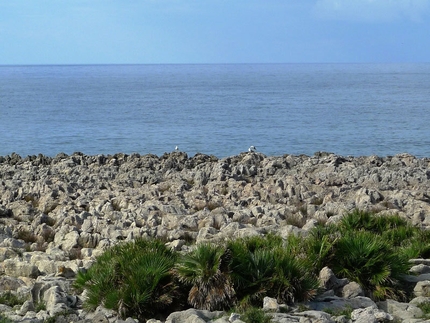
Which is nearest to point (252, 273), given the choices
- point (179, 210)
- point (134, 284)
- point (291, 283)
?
point (291, 283)

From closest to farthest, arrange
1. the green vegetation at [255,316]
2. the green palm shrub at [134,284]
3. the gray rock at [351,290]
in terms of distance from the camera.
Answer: the green vegetation at [255,316], the green palm shrub at [134,284], the gray rock at [351,290]

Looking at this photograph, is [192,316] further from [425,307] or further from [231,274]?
[425,307]

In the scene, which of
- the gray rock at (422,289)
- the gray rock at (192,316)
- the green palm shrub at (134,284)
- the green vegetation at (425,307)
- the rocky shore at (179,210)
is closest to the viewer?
the gray rock at (192,316)

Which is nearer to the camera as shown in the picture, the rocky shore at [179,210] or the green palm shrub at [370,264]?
the rocky shore at [179,210]

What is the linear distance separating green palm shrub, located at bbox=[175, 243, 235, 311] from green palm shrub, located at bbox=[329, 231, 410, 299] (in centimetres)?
189

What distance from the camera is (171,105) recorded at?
74.0 meters

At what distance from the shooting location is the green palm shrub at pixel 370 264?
33.2ft

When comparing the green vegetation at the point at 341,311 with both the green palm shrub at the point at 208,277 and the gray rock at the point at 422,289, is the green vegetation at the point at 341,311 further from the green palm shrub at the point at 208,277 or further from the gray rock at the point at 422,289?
the gray rock at the point at 422,289

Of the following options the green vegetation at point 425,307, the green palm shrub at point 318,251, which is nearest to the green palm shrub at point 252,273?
the green palm shrub at point 318,251

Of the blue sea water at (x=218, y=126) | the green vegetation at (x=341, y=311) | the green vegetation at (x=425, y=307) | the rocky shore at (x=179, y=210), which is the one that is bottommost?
the blue sea water at (x=218, y=126)

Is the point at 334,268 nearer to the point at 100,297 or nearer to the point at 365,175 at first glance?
the point at 100,297

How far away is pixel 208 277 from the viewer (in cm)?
956

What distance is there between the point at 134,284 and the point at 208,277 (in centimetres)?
99

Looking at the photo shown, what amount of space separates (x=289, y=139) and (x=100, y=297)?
38792 millimetres
